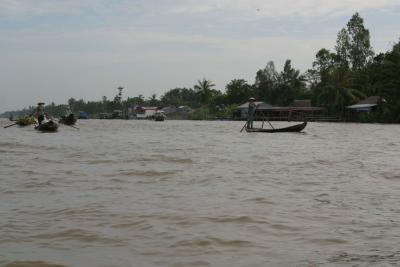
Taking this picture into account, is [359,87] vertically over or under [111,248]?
over

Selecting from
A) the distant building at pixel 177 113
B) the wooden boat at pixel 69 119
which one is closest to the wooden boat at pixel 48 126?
the wooden boat at pixel 69 119

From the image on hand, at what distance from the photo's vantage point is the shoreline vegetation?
41531 millimetres

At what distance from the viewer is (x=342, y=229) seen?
4.50 meters

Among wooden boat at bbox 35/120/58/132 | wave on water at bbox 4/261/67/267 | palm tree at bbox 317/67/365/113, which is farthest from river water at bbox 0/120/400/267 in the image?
palm tree at bbox 317/67/365/113

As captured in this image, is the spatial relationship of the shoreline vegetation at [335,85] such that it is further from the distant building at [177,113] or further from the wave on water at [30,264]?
the wave on water at [30,264]

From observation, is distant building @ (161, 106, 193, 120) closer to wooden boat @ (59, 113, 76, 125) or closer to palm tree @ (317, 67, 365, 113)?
palm tree @ (317, 67, 365, 113)

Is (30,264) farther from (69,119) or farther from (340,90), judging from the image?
(340,90)

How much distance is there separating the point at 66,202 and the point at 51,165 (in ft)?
13.5

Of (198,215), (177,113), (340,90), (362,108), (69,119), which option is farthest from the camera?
(177,113)

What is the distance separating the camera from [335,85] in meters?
50.0

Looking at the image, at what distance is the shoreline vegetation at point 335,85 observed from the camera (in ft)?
136

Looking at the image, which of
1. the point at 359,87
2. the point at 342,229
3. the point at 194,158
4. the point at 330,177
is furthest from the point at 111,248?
the point at 359,87

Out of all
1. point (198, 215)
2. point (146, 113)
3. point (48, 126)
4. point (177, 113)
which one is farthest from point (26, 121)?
point (146, 113)

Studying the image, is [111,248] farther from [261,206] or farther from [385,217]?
[385,217]
